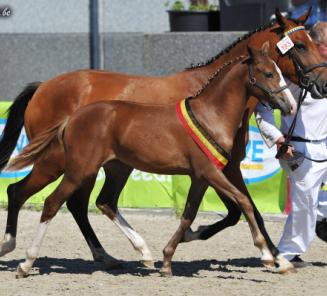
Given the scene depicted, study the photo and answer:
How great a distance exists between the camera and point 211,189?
1002cm

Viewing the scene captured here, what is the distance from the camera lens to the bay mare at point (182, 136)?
6.65m

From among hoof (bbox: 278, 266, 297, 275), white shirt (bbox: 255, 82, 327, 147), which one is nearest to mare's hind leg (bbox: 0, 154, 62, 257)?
white shirt (bbox: 255, 82, 327, 147)

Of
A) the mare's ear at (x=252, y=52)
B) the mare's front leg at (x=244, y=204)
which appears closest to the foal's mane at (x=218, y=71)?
the mare's ear at (x=252, y=52)

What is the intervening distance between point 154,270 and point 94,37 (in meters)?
7.33

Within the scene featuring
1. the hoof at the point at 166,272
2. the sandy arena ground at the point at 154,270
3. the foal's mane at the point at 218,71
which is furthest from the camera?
the hoof at the point at 166,272

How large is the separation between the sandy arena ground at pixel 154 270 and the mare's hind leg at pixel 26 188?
0.21 m

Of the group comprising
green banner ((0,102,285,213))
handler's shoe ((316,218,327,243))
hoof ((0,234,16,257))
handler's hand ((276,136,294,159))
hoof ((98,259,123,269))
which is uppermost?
handler's hand ((276,136,294,159))

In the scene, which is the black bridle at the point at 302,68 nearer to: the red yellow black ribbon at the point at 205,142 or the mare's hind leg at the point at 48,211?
the red yellow black ribbon at the point at 205,142

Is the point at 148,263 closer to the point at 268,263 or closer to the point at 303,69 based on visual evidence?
the point at 268,263

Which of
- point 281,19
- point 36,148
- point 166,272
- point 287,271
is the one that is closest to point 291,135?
point 281,19

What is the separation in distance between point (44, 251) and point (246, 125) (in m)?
2.19

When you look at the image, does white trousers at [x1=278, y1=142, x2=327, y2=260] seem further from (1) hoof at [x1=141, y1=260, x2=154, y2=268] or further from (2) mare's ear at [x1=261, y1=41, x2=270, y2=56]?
(1) hoof at [x1=141, y1=260, x2=154, y2=268]

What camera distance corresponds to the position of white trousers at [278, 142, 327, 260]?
23.3 feet

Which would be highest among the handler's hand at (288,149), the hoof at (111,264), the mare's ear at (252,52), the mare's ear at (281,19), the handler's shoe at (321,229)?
the mare's ear at (281,19)
